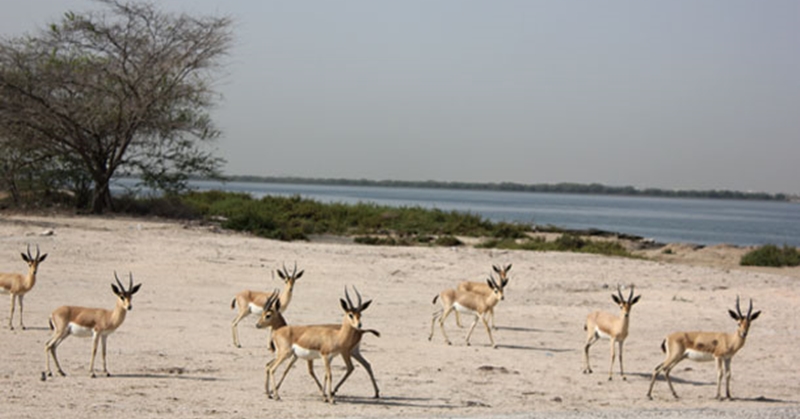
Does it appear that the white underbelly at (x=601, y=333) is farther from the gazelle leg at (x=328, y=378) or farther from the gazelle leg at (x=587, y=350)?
the gazelle leg at (x=328, y=378)

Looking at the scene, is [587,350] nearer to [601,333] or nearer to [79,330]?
[601,333]

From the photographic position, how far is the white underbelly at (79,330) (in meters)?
11.8

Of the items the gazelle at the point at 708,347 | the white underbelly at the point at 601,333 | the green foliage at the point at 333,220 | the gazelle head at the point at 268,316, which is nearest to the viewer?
the gazelle head at the point at 268,316

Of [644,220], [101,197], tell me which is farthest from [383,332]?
[644,220]

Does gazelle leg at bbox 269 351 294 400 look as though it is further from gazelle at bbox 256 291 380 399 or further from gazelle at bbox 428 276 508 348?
gazelle at bbox 428 276 508 348

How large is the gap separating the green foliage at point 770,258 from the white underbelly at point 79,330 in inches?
926

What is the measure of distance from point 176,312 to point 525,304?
7.44 metres

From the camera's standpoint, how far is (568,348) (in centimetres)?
1573

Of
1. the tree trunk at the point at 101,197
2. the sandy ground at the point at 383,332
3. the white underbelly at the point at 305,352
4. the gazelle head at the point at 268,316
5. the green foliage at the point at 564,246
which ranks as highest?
the tree trunk at the point at 101,197

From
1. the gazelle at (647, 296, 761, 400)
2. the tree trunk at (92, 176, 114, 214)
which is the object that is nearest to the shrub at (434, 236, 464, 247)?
the tree trunk at (92, 176, 114, 214)

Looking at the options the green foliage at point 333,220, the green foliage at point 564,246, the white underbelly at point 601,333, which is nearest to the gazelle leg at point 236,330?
the white underbelly at point 601,333

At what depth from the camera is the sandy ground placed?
1122 cm

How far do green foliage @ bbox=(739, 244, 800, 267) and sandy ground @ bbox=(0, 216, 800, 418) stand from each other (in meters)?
2.00

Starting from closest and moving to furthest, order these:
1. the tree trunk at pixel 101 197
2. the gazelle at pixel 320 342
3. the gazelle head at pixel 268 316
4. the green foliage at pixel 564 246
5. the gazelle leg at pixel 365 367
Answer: the gazelle at pixel 320 342 < the gazelle leg at pixel 365 367 < the gazelle head at pixel 268 316 < the green foliage at pixel 564 246 < the tree trunk at pixel 101 197
